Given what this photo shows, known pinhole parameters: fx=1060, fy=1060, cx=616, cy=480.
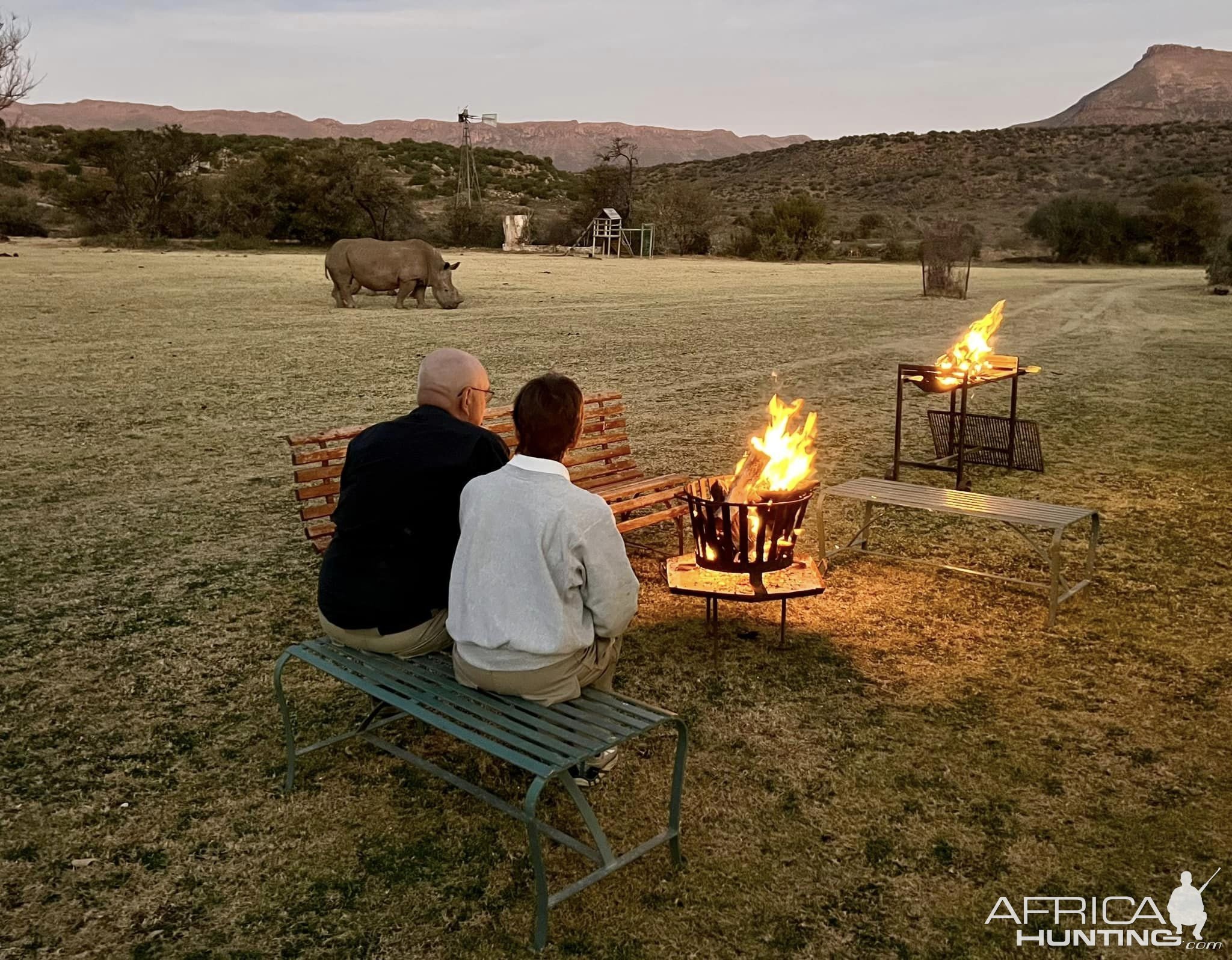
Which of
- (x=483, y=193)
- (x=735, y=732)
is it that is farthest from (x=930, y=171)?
(x=735, y=732)

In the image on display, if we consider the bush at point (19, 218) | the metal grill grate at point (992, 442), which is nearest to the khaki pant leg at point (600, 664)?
the metal grill grate at point (992, 442)

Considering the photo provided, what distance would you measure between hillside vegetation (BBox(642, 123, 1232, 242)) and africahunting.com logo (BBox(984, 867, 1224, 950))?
5336 centimetres

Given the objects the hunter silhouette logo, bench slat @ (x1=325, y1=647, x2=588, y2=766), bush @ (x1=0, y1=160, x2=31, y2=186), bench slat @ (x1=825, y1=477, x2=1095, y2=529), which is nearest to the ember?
bench slat @ (x1=825, y1=477, x2=1095, y2=529)

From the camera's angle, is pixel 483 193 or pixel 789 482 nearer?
pixel 789 482

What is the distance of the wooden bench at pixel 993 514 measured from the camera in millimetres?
5242

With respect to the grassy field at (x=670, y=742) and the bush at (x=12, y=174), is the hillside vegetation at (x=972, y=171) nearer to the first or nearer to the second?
the bush at (x=12, y=174)

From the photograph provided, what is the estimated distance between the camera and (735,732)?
417 cm

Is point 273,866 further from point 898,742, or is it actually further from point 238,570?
point 238,570

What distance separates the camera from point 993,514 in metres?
5.45

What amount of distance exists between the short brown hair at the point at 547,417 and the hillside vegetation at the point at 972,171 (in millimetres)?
53374

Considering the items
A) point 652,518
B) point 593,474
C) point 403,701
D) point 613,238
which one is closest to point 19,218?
point 613,238

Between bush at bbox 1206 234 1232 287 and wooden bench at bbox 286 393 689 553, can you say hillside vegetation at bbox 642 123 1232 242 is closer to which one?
bush at bbox 1206 234 1232 287

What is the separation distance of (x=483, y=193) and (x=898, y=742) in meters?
64.4

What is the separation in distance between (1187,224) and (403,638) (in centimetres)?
4538
